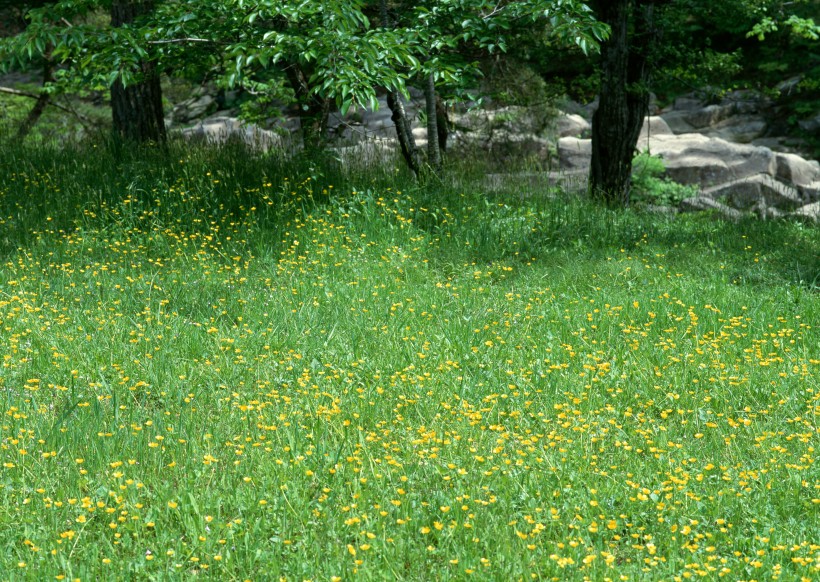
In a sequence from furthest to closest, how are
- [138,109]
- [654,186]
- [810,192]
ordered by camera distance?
[810,192], [654,186], [138,109]

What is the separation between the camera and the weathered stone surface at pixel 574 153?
1673cm

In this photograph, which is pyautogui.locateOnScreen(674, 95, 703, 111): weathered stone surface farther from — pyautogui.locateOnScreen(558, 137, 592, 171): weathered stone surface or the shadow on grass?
the shadow on grass

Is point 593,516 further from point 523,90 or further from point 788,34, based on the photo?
point 788,34

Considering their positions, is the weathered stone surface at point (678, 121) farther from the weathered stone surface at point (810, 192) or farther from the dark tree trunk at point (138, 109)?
the dark tree trunk at point (138, 109)

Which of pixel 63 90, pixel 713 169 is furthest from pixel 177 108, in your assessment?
pixel 713 169

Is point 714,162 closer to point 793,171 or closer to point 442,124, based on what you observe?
point 793,171

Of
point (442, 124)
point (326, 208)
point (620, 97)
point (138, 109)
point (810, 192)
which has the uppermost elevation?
point (138, 109)

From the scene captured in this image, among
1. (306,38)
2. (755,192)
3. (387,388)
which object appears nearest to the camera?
(387,388)

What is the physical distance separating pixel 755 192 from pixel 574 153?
373 cm

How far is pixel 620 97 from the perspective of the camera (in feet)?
33.0

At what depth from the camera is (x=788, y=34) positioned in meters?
21.4

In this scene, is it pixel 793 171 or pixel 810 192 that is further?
pixel 793 171

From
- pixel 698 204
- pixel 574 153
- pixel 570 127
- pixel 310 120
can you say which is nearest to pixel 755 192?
pixel 698 204

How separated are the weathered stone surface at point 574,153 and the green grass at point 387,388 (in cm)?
802
